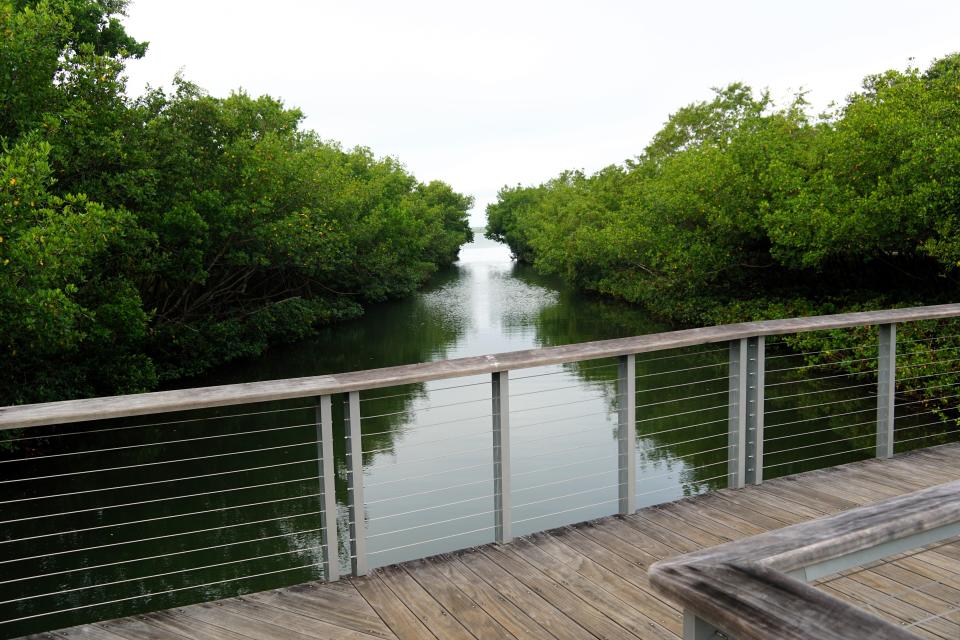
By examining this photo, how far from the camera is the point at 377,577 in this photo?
318 cm

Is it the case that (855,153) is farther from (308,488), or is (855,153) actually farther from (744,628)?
(744,628)

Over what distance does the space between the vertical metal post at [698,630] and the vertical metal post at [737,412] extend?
2.92 m

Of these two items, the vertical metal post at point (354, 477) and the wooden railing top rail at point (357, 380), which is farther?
the vertical metal post at point (354, 477)

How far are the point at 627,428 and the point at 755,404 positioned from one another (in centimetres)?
82

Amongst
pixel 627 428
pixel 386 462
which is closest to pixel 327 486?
pixel 627 428

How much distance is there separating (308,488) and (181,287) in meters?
8.35

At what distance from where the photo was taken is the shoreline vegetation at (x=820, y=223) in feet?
42.7

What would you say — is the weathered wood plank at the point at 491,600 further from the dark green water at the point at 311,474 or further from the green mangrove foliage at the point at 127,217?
the green mangrove foliage at the point at 127,217

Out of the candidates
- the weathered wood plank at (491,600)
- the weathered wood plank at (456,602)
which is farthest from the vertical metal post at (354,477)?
the weathered wood plank at (491,600)

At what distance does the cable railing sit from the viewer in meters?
3.23

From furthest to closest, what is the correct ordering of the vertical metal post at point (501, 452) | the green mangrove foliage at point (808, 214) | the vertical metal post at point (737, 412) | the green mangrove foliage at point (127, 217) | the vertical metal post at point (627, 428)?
the green mangrove foliage at point (808, 214), the green mangrove foliage at point (127, 217), the vertical metal post at point (737, 412), the vertical metal post at point (627, 428), the vertical metal post at point (501, 452)

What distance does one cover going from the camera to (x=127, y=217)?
11.1 meters

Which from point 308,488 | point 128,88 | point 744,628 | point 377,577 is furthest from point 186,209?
point 744,628

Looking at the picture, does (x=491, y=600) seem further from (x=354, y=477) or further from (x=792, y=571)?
(x=792, y=571)
